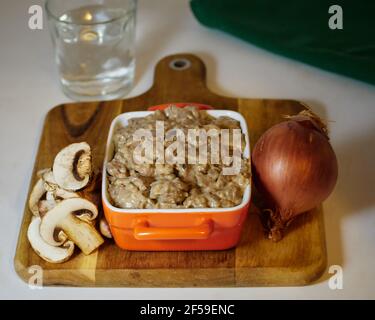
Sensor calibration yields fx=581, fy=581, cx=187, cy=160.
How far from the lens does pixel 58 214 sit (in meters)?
1.06

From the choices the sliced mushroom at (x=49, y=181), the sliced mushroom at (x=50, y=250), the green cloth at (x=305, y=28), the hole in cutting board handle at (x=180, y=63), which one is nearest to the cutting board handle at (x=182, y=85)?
the hole in cutting board handle at (x=180, y=63)

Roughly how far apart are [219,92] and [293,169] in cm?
52

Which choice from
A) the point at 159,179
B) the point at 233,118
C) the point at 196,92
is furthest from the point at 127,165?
the point at 196,92

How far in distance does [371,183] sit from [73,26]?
2.51 feet

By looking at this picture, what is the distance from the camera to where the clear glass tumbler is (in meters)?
1.42

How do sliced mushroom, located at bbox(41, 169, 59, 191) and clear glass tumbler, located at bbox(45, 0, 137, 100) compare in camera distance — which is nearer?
sliced mushroom, located at bbox(41, 169, 59, 191)

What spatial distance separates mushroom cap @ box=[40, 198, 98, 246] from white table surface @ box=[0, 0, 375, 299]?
9 cm

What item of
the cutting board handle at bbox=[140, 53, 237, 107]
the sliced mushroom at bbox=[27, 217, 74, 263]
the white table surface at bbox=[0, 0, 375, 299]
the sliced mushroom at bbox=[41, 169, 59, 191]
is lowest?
the white table surface at bbox=[0, 0, 375, 299]

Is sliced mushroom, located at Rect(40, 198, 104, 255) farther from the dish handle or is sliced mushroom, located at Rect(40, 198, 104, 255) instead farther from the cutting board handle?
the cutting board handle

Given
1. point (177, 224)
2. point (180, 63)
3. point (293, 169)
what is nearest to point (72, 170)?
point (177, 224)

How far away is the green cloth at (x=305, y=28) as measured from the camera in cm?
146

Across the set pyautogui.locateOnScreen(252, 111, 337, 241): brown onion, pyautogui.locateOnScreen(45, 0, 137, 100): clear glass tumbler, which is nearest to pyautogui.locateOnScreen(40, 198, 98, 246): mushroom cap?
pyautogui.locateOnScreen(252, 111, 337, 241): brown onion
